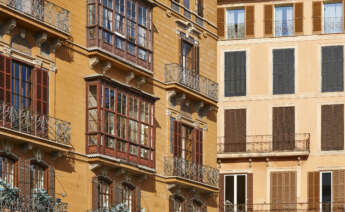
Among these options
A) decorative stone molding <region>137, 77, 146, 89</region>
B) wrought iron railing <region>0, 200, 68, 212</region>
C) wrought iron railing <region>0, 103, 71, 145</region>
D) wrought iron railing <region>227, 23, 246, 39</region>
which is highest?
wrought iron railing <region>227, 23, 246, 39</region>

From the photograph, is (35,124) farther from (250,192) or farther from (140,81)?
(250,192)

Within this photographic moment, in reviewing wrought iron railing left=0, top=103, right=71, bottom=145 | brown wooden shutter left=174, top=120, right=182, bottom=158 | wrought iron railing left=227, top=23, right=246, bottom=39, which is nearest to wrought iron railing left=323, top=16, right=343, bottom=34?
wrought iron railing left=227, top=23, right=246, bottom=39

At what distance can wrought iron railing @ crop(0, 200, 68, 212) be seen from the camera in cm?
3400

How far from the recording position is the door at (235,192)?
212 ft

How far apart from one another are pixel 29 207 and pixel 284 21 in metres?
34.5

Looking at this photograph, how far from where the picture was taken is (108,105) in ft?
133

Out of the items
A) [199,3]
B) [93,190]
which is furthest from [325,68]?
[93,190]

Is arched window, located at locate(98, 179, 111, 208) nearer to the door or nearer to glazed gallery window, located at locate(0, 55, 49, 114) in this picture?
glazed gallery window, located at locate(0, 55, 49, 114)

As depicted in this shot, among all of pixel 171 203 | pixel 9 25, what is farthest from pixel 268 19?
pixel 9 25

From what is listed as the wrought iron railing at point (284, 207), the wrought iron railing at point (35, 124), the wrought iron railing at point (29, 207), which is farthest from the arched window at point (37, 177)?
the wrought iron railing at point (284, 207)

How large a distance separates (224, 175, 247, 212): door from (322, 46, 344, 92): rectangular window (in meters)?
7.79

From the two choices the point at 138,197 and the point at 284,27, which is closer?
the point at 138,197

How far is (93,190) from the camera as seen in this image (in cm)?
3984

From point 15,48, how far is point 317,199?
104 feet
